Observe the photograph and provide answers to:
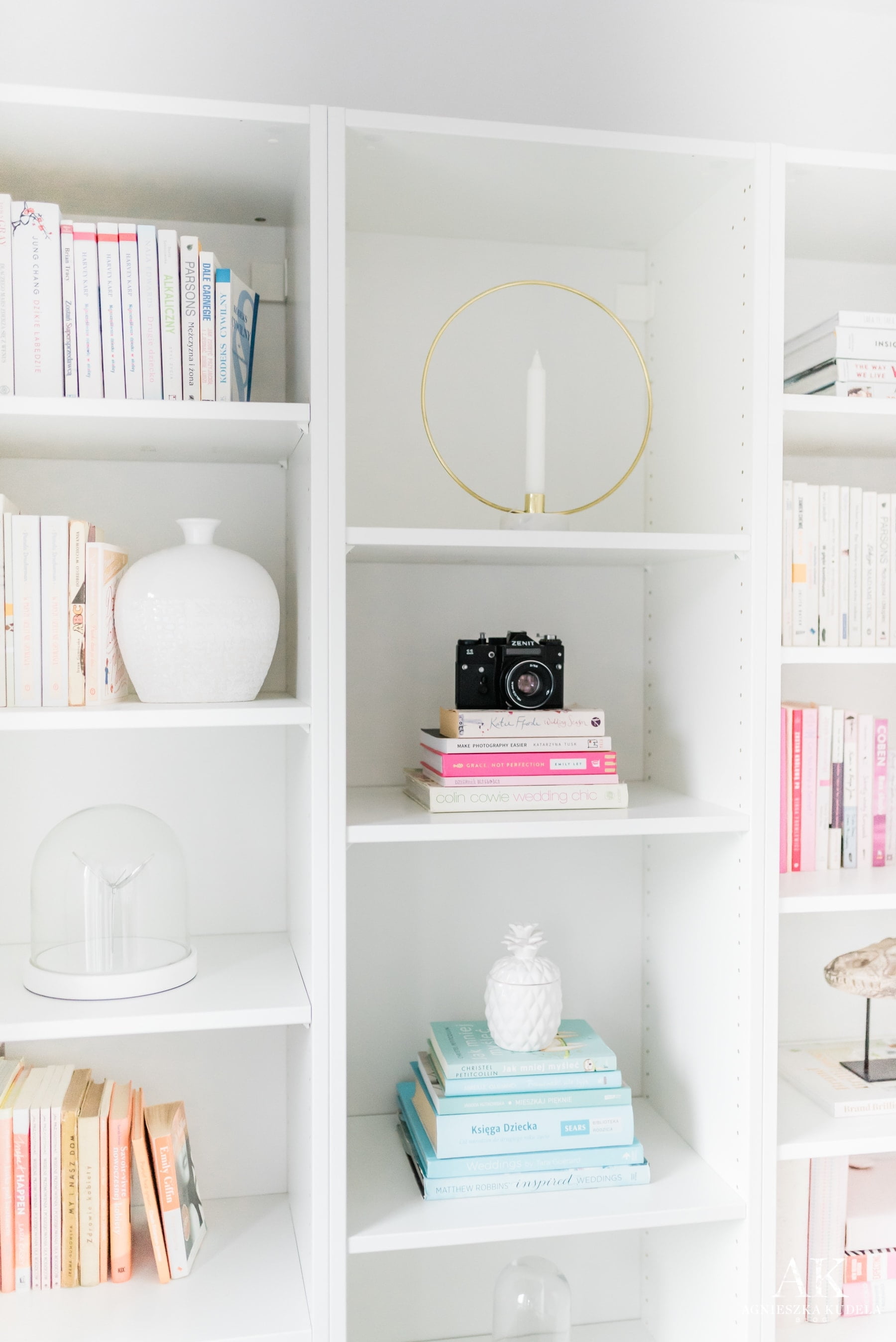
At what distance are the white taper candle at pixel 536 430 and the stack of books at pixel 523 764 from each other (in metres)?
0.28

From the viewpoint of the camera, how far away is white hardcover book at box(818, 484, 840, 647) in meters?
1.35

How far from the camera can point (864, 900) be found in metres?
1.27

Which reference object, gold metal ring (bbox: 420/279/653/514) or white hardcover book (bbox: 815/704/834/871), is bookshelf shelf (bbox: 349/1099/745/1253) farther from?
gold metal ring (bbox: 420/279/653/514)

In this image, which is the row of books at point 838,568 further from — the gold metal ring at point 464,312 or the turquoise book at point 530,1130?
the turquoise book at point 530,1130

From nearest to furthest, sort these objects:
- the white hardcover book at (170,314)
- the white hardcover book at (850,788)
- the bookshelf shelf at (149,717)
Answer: the bookshelf shelf at (149,717) < the white hardcover book at (170,314) < the white hardcover book at (850,788)

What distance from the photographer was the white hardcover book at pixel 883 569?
4.51 ft

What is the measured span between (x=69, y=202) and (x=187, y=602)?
58 cm

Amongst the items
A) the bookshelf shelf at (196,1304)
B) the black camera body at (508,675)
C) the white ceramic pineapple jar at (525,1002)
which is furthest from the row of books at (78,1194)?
the black camera body at (508,675)

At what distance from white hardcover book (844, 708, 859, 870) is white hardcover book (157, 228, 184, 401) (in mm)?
947

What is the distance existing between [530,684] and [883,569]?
0.48 m

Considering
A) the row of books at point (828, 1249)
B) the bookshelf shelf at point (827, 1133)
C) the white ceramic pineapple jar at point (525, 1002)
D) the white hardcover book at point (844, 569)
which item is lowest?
the row of books at point (828, 1249)

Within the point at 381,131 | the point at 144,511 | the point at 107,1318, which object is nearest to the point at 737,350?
the point at 381,131

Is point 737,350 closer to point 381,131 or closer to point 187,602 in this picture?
point 381,131

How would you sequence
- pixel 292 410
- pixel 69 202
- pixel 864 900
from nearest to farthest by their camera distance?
pixel 292 410 < pixel 864 900 < pixel 69 202
